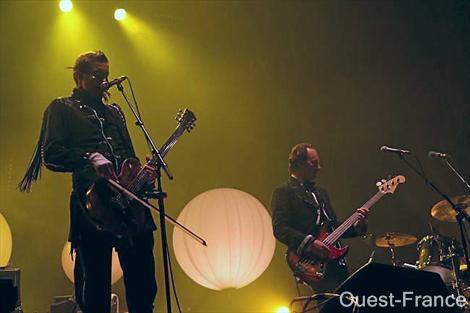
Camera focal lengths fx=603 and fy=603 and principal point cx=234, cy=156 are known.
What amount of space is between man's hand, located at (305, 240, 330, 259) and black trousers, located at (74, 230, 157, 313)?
1542 mm

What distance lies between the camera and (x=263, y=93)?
284 inches

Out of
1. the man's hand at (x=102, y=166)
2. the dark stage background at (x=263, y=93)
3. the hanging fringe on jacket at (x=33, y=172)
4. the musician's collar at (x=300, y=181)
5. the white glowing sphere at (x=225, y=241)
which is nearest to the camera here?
the man's hand at (x=102, y=166)

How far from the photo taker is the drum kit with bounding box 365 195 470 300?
518 centimetres

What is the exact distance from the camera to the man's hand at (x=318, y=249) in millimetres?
4348

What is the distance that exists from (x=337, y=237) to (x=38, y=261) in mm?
3613

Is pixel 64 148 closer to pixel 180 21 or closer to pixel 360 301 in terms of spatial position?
pixel 360 301

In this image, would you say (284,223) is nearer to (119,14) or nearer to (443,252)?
(443,252)

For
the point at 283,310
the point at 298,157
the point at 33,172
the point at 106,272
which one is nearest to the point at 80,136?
the point at 33,172

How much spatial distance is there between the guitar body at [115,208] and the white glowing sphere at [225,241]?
9.56 ft

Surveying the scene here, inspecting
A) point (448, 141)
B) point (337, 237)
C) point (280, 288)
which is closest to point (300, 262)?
point (337, 237)

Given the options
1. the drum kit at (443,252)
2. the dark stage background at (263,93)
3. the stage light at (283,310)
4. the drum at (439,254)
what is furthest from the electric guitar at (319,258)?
the dark stage background at (263,93)

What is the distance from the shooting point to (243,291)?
682cm

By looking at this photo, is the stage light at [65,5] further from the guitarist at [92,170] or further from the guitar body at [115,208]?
the guitar body at [115,208]

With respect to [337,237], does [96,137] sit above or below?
above
